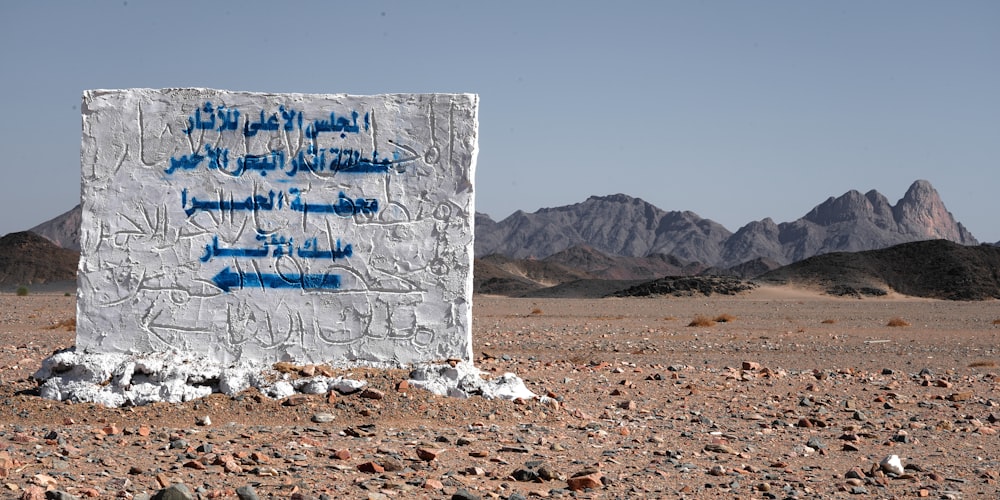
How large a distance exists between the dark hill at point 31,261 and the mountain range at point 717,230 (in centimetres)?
8349

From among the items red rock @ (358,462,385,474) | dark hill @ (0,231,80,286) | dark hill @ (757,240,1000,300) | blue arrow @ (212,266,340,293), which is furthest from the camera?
dark hill @ (0,231,80,286)

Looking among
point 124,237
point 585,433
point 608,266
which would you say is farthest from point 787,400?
point 608,266

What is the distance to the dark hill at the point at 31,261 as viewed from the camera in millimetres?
73312

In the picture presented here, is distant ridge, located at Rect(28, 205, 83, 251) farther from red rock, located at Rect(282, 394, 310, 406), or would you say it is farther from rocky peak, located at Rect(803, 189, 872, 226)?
red rock, located at Rect(282, 394, 310, 406)

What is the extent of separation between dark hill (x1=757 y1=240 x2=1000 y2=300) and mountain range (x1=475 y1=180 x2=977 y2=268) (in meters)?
88.7

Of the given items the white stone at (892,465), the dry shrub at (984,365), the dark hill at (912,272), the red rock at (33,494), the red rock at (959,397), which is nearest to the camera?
the red rock at (33,494)

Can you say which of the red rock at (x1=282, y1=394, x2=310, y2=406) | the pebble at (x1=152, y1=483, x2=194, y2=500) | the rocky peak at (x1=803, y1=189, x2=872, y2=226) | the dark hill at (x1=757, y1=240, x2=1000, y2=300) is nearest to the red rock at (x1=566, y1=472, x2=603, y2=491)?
the pebble at (x1=152, y1=483, x2=194, y2=500)

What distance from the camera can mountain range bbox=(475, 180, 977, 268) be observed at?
158625 millimetres

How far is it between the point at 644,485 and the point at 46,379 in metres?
6.21

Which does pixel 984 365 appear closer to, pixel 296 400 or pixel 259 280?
pixel 296 400

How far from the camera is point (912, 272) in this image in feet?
205

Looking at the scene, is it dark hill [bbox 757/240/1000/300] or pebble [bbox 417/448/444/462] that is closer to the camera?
pebble [bbox 417/448/444/462]

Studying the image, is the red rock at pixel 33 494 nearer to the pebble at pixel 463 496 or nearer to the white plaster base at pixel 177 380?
the pebble at pixel 463 496

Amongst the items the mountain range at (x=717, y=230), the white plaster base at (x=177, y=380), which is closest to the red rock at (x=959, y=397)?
the white plaster base at (x=177, y=380)
